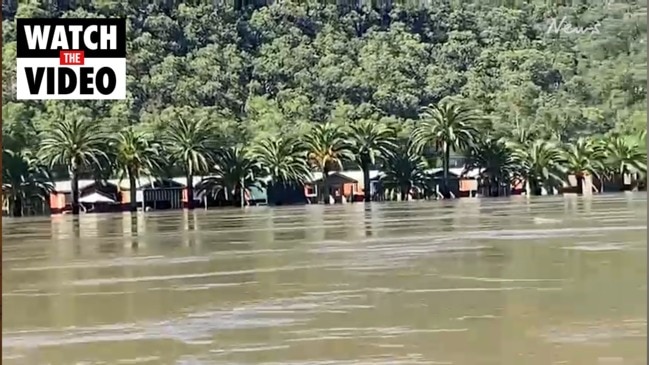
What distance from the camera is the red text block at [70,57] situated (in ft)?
9.62

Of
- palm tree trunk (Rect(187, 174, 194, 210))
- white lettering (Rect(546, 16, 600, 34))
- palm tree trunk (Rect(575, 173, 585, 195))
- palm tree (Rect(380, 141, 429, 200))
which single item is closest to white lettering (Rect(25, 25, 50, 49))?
palm tree trunk (Rect(187, 174, 194, 210))

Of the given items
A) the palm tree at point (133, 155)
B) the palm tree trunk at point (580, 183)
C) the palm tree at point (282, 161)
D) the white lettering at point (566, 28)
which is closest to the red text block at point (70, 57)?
the palm tree at point (133, 155)

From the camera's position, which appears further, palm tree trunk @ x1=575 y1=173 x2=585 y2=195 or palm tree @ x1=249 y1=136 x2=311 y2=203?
palm tree trunk @ x1=575 y1=173 x2=585 y2=195

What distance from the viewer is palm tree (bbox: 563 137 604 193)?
356 cm

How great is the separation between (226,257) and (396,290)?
651 millimetres

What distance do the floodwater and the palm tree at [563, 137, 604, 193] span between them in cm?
11

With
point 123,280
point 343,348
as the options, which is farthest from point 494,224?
point 123,280

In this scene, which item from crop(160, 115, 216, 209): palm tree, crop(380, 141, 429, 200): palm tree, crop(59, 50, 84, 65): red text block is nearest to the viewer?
crop(59, 50, 84, 65): red text block

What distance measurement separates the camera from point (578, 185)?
3.56 m

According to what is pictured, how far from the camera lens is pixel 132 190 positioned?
332 centimetres

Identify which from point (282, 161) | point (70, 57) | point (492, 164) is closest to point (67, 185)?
point (70, 57)

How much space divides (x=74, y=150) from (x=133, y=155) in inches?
8.0

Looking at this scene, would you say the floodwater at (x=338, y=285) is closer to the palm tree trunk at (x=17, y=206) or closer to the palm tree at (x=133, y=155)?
the palm tree trunk at (x=17, y=206)

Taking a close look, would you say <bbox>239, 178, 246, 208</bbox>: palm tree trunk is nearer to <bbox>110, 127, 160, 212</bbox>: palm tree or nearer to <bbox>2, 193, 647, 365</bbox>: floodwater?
<bbox>2, 193, 647, 365</bbox>: floodwater
